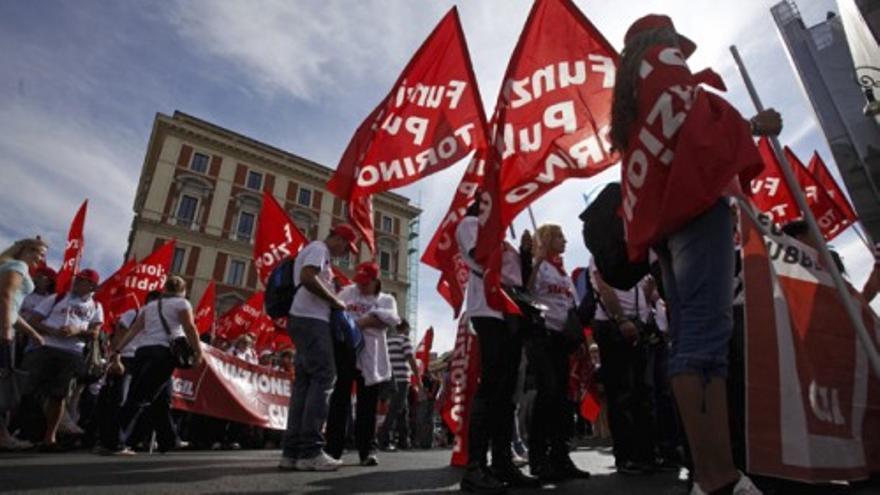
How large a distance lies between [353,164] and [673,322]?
3.63 metres

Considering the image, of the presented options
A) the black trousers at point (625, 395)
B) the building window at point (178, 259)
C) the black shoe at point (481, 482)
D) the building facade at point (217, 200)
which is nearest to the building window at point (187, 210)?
the building facade at point (217, 200)

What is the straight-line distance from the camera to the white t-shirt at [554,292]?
377 centimetres

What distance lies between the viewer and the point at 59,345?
212 inches

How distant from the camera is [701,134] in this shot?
182 cm

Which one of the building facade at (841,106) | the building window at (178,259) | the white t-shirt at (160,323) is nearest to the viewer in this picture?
the white t-shirt at (160,323)

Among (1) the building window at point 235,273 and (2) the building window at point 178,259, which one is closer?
(2) the building window at point 178,259

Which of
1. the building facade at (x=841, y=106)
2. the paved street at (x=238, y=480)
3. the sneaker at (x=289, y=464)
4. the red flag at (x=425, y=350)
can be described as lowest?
the paved street at (x=238, y=480)

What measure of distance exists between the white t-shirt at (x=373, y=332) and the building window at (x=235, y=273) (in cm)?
3264

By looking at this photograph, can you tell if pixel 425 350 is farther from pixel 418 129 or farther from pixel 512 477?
pixel 512 477

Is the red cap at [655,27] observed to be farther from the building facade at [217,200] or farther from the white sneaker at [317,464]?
the building facade at [217,200]

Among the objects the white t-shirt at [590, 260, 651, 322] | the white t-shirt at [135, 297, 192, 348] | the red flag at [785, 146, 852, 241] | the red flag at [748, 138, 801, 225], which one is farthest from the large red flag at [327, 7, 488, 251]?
the red flag at [785, 146, 852, 241]

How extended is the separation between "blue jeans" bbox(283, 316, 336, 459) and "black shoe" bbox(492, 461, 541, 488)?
1239mm

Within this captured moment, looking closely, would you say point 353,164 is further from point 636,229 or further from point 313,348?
point 636,229

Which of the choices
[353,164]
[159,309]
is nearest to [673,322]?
[353,164]
